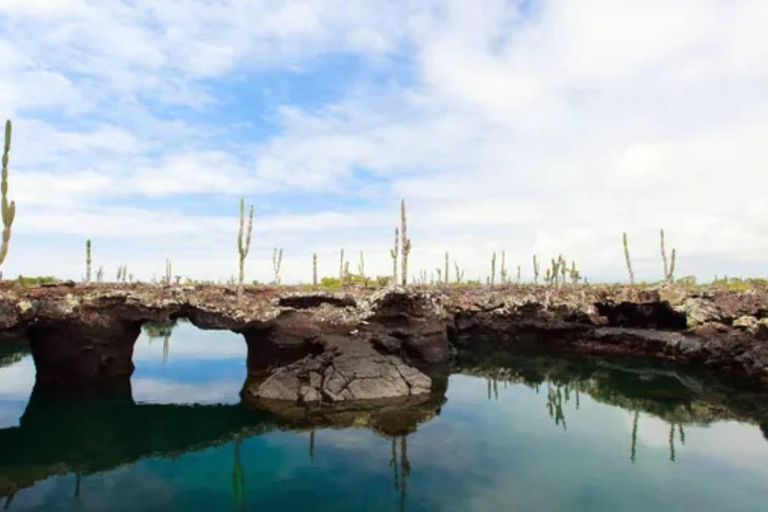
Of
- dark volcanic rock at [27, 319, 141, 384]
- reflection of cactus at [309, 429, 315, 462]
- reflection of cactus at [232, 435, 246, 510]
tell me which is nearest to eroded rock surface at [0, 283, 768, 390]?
dark volcanic rock at [27, 319, 141, 384]

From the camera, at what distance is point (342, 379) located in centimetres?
2158

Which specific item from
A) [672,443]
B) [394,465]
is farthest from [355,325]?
[672,443]

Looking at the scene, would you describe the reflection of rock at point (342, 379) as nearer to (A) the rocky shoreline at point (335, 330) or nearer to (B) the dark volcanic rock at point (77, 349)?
(A) the rocky shoreline at point (335, 330)

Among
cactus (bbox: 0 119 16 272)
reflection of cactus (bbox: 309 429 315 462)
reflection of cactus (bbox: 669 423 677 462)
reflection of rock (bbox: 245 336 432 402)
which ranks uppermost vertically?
cactus (bbox: 0 119 16 272)

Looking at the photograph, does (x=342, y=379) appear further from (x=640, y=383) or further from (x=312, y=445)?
(x=640, y=383)

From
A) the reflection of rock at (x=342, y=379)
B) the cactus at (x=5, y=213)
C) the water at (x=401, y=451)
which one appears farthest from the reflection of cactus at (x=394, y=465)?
the cactus at (x=5, y=213)

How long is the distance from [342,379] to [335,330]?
4.38 meters

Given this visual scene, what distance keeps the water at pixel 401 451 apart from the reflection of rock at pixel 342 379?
4.64ft

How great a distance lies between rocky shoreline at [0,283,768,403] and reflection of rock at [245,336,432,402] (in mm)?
45

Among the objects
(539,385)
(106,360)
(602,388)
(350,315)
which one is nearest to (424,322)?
(350,315)

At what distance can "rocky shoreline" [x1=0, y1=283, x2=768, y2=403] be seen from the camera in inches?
853

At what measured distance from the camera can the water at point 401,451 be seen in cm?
1250

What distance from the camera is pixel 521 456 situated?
50.8 ft

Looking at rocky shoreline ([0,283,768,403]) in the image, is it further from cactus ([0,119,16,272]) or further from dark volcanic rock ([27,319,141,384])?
cactus ([0,119,16,272])
